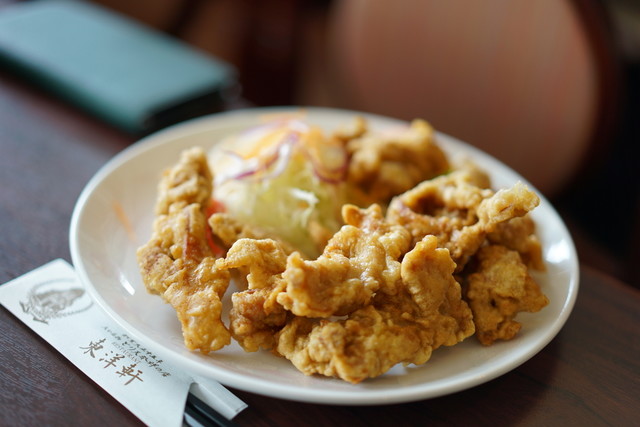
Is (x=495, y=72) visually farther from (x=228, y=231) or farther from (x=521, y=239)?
(x=228, y=231)

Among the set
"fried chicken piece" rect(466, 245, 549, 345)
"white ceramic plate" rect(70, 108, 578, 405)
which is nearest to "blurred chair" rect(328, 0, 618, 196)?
"white ceramic plate" rect(70, 108, 578, 405)

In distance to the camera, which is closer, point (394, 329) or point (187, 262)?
point (394, 329)

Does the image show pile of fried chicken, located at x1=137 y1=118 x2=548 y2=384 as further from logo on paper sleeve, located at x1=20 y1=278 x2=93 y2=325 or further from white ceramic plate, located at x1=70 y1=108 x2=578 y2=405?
logo on paper sleeve, located at x1=20 y1=278 x2=93 y2=325

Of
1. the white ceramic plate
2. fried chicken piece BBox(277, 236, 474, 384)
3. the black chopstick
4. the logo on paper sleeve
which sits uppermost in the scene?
fried chicken piece BBox(277, 236, 474, 384)

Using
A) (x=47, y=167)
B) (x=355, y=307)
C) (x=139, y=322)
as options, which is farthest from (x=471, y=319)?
(x=47, y=167)

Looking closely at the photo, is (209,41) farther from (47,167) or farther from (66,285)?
(66,285)

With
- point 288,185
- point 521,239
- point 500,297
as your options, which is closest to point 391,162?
point 288,185
